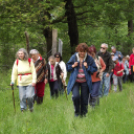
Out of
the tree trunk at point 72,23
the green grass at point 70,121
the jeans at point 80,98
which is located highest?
the tree trunk at point 72,23

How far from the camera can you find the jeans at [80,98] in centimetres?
556

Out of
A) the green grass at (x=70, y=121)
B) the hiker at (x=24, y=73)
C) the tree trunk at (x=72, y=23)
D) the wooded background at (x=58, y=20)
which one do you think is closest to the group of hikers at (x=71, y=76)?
the hiker at (x=24, y=73)

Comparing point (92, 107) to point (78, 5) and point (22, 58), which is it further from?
point (78, 5)

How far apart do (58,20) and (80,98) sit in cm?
910

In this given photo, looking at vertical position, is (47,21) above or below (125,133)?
above

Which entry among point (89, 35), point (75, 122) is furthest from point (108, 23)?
point (75, 122)

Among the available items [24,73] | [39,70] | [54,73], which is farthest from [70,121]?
[54,73]

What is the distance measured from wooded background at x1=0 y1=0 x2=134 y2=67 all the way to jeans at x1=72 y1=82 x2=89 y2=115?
5724mm

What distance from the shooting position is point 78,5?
14.6m

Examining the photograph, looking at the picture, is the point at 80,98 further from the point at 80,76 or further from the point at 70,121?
the point at 70,121

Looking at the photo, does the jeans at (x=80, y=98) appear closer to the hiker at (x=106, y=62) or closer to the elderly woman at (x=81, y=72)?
the elderly woman at (x=81, y=72)

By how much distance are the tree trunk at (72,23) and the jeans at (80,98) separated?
8.89 m

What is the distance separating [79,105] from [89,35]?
412 inches

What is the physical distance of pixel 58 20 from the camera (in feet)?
46.8
